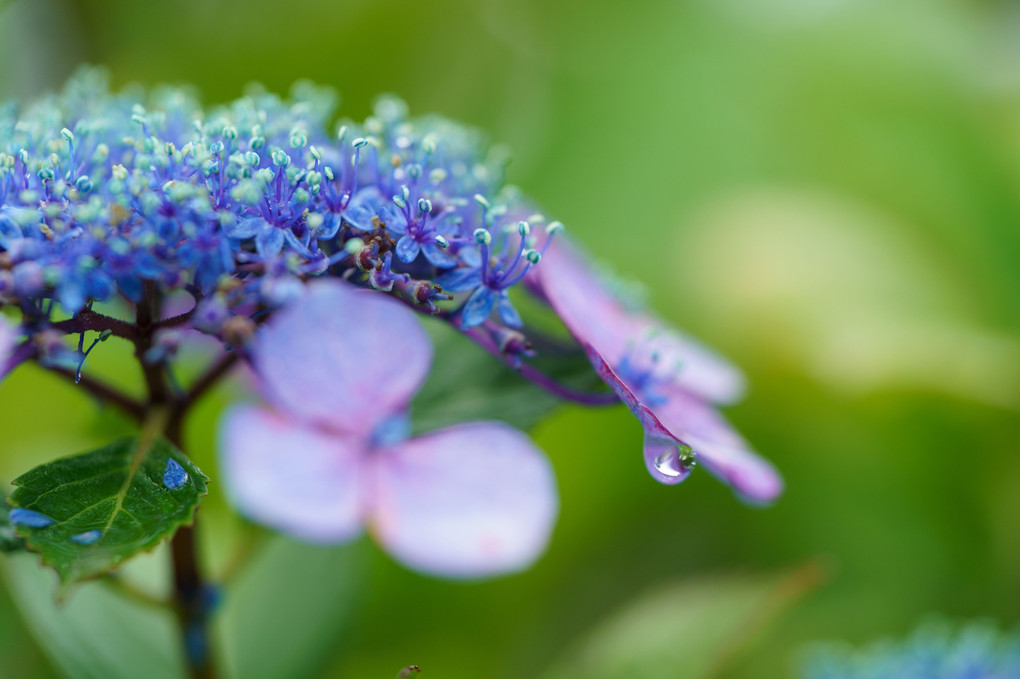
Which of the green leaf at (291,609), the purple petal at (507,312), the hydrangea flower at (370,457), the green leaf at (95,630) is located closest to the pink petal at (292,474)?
the hydrangea flower at (370,457)

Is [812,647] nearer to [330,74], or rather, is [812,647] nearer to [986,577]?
[986,577]

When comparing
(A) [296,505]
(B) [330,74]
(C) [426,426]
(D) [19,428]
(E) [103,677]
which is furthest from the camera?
(B) [330,74]

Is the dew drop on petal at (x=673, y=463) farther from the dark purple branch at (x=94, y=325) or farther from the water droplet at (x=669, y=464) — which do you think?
the dark purple branch at (x=94, y=325)

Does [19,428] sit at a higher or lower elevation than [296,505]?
lower

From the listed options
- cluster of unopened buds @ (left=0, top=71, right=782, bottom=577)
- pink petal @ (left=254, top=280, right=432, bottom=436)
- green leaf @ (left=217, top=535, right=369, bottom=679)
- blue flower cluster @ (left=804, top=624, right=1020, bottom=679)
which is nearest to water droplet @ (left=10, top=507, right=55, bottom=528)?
cluster of unopened buds @ (left=0, top=71, right=782, bottom=577)

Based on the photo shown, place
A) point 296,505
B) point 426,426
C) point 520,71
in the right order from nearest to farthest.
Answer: point 296,505
point 426,426
point 520,71

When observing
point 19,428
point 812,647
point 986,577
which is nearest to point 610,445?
point 812,647

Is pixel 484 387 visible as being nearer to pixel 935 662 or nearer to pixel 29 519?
pixel 29 519
